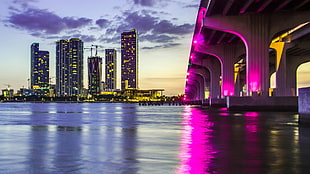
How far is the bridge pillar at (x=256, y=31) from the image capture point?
47.1 metres

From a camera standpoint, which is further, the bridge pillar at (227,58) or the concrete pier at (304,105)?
the bridge pillar at (227,58)

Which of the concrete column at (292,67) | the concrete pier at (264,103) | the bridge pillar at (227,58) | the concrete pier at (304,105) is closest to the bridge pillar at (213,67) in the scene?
the concrete column at (292,67)

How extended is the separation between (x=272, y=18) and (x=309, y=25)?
6979mm

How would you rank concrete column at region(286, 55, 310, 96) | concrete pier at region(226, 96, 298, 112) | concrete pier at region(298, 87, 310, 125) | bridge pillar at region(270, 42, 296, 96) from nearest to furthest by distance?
concrete pier at region(298, 87, 310, 125) → concrete pier at region(226, 96, 298, 112) → bridge pillar at region(270, 42, 296, 96) → concrete column at region(286, 55, 310, 96)

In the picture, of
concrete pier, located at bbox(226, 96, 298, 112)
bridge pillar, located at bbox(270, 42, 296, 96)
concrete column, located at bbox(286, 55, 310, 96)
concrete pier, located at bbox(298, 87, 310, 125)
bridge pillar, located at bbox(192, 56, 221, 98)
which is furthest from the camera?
bridge pillar, located at bbox(192, 56, 221, 98)

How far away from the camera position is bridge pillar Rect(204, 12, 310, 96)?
1853 inches

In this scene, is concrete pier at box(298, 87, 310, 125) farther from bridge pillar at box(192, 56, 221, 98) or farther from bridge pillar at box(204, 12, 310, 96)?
bridge pillar at box(192, 56, 221, 98)

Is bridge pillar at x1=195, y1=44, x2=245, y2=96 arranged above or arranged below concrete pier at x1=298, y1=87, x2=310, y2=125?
above

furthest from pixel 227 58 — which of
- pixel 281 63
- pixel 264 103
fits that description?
pixel 264 103

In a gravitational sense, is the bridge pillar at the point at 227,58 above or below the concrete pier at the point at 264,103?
above

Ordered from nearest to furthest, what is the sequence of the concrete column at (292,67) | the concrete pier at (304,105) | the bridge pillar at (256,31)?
the concrete pier at (304,105) < the bridge pillar at (256,31) < the concrete column at (292,67)

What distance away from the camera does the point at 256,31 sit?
4747 centimetres

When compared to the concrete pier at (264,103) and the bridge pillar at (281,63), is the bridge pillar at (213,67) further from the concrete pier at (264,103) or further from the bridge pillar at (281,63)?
the concrete pier at (264,103)

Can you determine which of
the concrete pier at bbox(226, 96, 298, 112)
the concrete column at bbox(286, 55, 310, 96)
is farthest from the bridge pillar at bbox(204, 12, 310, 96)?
the concrete column at bbox(286, 55, 310, 96)
